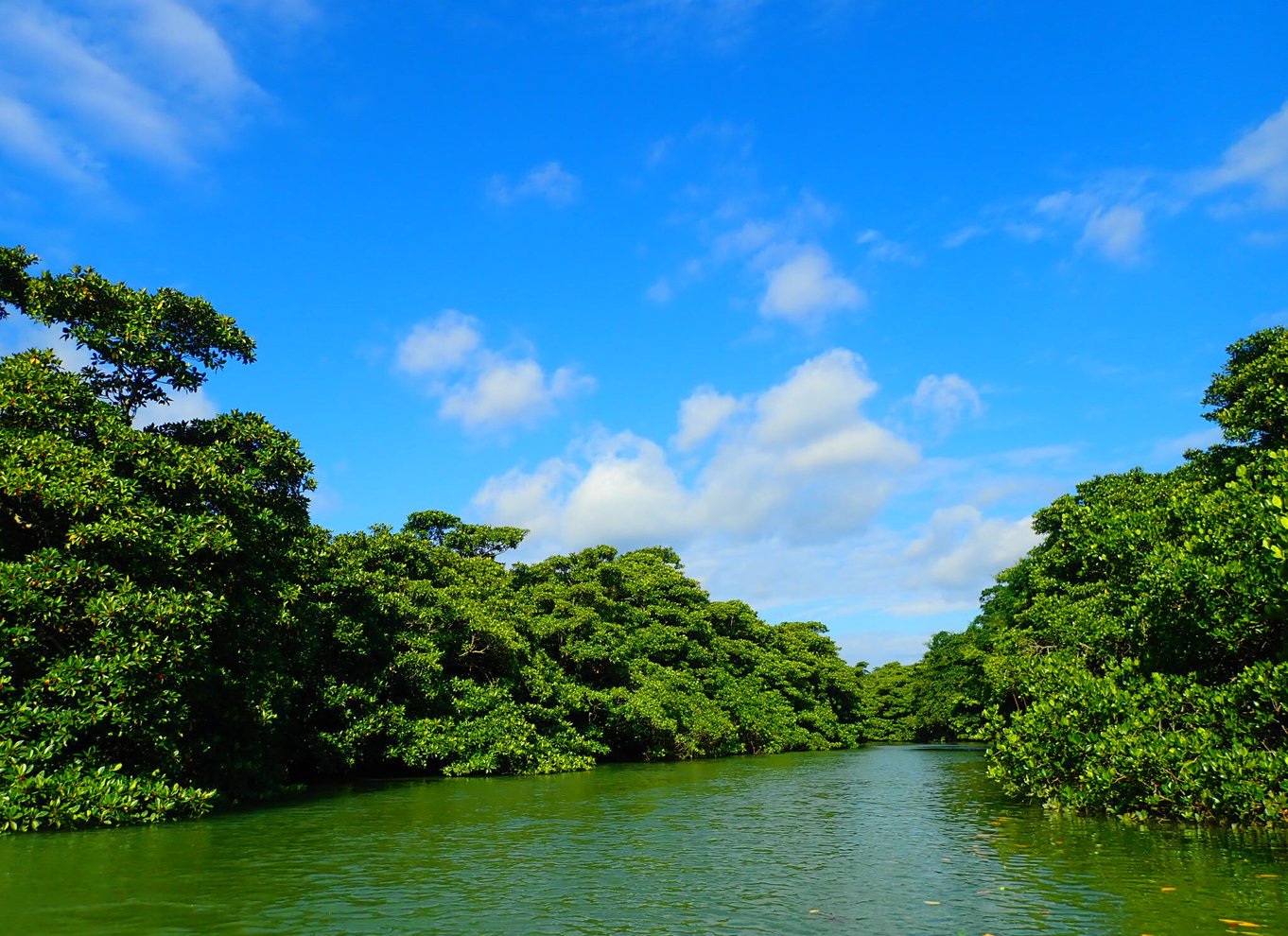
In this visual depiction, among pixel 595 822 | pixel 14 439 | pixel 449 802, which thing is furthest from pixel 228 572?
pixel 595 822

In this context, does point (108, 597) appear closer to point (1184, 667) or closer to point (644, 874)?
point (644, 874)

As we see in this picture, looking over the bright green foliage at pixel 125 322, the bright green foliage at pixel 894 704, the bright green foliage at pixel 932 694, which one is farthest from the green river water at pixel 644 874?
the bright green foliage at pixel 894 704

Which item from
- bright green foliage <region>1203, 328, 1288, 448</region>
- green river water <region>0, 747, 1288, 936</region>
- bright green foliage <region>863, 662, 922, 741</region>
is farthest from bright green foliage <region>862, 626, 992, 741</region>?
green river water <region>0, 747, 1288, 936</region>

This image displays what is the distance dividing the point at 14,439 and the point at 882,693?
94.0 m

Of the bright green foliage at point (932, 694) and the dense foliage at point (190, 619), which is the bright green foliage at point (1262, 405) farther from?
the bright green foliage at point (932, 694)

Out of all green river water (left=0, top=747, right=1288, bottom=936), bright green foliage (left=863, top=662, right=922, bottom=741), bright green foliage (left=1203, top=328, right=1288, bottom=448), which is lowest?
green river water (left=0, top=747, right=1288, bottom=936)

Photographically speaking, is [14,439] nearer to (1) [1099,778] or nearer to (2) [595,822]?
(2) [595,822]

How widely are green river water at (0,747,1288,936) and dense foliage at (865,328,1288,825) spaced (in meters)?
0.84

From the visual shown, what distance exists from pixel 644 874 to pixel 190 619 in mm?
11250

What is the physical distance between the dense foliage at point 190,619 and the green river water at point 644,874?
2.01 metres

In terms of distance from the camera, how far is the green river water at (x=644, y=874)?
1025 centimetres

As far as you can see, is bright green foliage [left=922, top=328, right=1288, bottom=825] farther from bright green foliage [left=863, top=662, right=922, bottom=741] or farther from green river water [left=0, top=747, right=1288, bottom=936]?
bright green foliage [left=863, top=662, right=922, bottom=741]

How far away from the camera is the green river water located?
10250mm

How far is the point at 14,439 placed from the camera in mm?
17688
